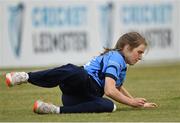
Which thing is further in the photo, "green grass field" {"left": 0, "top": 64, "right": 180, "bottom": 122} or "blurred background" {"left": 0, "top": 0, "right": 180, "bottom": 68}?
"blurred background" {"left": 0, "top": 0, "right": 180, "bottom": 68}

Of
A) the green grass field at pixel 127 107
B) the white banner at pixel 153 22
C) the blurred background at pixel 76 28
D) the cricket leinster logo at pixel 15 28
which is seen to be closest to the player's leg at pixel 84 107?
the green grass field at pixel 127 107

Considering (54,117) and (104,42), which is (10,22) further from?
(54,117)

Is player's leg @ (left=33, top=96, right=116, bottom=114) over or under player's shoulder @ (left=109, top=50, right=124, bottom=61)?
under

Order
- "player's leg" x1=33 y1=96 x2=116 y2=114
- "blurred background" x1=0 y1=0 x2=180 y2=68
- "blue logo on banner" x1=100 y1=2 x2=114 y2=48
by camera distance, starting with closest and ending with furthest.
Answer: "player's leg" x1=33 y1=96 x2=116 y2=114 → "blurred background" x1=0 y1=0 x2=180 y2=68 → "blue logo on banner" x1=100 y1=2 x2=114 y2=48

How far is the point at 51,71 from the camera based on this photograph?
1003 centimetres

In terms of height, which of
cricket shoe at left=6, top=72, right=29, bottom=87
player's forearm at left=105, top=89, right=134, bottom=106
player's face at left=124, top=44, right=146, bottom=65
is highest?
player's face at left=124, top=44, right=146, bottom=65

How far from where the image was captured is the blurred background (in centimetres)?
2247

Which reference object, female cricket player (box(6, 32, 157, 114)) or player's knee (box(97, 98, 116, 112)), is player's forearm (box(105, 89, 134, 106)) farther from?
player's knee (box(97, 98, 116, 112))

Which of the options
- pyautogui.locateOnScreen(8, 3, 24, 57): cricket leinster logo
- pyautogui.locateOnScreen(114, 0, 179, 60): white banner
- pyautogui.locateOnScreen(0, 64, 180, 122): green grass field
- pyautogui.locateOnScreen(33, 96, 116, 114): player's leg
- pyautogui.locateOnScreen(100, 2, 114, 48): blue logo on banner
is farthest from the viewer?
pyautogui.locateOnScreen(114, 0, 179, 60): white banner

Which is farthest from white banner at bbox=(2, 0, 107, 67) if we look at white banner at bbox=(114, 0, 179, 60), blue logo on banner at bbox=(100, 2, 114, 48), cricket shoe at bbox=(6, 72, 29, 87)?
cricket shoe at bbox=(6, 72, 29, 87)

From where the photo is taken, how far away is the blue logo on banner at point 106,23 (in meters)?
23.3

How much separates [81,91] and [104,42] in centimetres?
1309

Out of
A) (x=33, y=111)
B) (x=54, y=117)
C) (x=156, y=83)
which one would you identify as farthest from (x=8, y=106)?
(x=156, y=83)

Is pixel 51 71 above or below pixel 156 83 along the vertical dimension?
above
